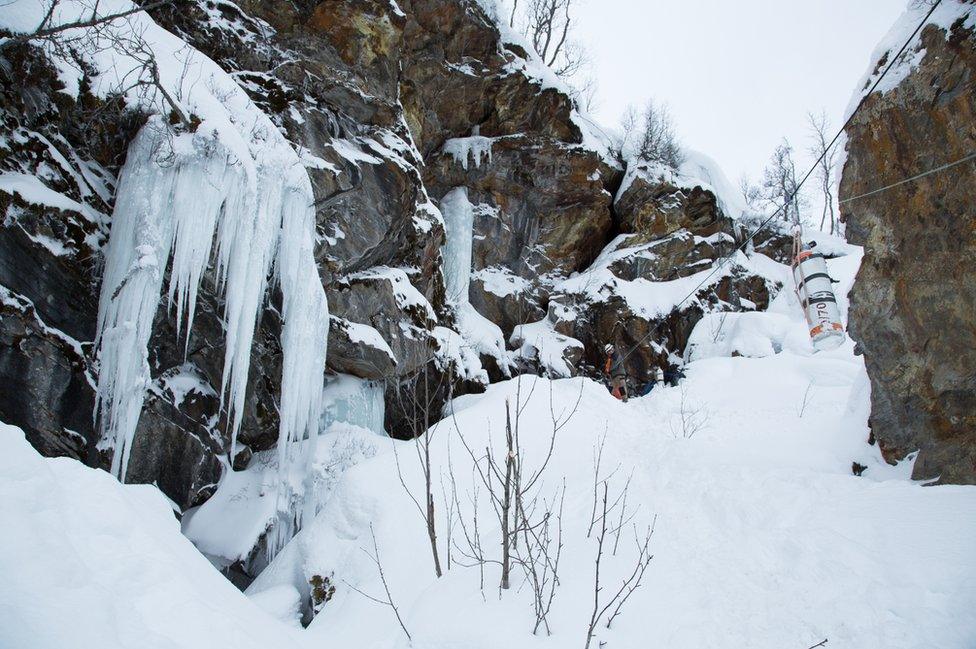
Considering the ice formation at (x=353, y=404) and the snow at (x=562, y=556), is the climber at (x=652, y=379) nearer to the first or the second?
the snow at (x=562, y=556)

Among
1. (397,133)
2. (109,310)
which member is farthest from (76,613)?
(397,133)

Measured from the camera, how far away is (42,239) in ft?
15.3

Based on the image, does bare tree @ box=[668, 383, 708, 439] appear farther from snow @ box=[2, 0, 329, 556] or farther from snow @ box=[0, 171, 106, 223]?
snow @ box=[0, 171, 106, 223]

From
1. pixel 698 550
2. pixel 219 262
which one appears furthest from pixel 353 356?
→ pixel 698 550

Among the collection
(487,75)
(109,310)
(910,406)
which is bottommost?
(910,406)

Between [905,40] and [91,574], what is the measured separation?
19.1 feet

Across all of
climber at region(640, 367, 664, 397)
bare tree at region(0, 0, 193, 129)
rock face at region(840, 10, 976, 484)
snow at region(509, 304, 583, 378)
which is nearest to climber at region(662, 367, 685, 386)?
climber at region(640, 367, 664, 397)

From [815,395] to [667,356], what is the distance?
5278 millimetres

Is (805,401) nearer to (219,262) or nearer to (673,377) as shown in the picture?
(673,377)

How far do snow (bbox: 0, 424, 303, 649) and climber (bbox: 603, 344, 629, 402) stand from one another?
986 cm

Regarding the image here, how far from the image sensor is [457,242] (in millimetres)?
13227

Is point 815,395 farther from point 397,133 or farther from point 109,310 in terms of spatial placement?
point 109,310

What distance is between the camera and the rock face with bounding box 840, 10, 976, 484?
341 cm

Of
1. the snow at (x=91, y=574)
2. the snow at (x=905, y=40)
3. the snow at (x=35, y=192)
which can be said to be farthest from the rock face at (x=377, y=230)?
the snow at (x=905, y=40)
